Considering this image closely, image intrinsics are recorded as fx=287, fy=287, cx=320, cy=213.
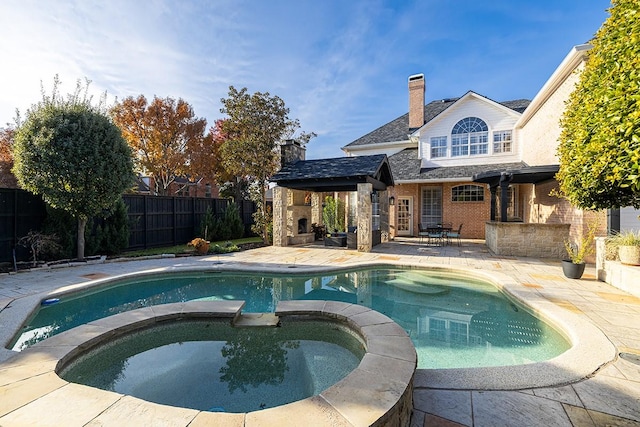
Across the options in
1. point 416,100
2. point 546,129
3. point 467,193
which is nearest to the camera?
point 546,129

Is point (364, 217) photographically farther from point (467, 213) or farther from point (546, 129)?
point (546, 129)

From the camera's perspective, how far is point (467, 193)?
52.3ft

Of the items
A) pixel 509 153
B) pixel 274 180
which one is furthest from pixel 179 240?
pixel 509 153

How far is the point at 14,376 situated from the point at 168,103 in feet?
77.2

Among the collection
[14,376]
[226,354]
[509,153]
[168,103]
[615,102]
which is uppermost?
[168,103]

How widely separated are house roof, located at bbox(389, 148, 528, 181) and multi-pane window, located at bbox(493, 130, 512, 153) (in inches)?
35.8

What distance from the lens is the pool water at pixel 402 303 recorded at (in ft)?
13.9

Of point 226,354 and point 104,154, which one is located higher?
point 104,154

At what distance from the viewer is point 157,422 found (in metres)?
2.02

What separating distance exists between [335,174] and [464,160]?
28.0 feet

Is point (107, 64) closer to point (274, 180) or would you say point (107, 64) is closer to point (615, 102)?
point (274, 180)

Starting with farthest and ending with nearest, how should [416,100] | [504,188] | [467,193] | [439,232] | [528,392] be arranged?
[416,100], [467,193], [439,232], [504,188], [528,392]

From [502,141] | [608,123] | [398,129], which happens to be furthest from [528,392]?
[398,129]

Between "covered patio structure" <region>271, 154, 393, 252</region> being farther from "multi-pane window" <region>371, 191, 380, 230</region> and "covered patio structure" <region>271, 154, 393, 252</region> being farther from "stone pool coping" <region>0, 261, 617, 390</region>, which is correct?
"stone pool coping" <region>0, 261, 617, 390</region>
